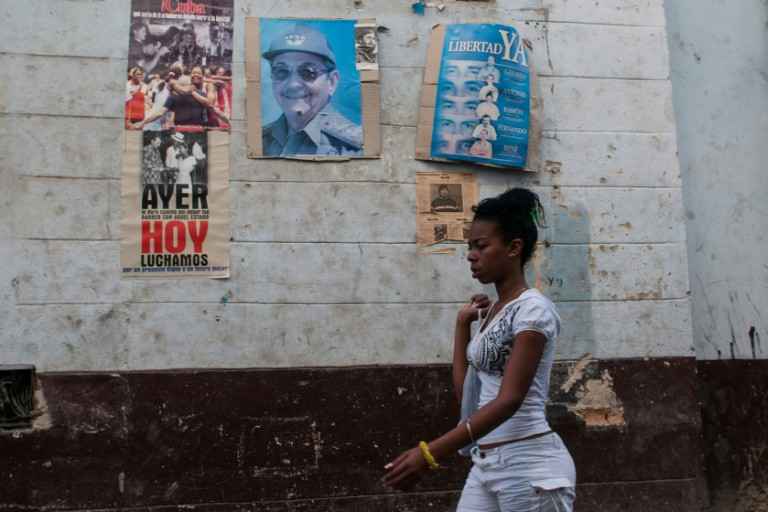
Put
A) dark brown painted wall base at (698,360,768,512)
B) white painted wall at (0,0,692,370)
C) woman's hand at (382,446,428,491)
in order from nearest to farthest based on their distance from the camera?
woman's hand at (382,446,428,491)
white painted wall at (0,0,692,370)
dark brown painted wall base at (698,360,768,512)

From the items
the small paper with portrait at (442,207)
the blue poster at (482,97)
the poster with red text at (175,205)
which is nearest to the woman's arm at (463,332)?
the small paper with portrait at (442,207)

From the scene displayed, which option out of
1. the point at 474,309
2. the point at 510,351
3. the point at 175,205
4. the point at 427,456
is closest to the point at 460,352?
the point at 474,309

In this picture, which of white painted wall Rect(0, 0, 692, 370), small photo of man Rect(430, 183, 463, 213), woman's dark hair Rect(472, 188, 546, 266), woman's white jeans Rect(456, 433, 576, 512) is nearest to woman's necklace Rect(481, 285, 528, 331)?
woman's dark hair Rect(472, 188, 546, 266)

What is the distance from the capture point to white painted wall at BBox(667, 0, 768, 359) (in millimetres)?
5547

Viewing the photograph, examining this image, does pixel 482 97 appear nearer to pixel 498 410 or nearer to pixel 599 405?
pixel 599 405

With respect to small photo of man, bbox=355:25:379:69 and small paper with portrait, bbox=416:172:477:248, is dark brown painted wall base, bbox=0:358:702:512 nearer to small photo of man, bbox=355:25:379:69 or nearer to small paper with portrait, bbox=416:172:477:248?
small paper with portrait, bbox=416:172:477:248

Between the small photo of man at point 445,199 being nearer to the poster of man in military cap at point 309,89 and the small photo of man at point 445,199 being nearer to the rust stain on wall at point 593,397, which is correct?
the poster of man in military cap at point 309,89

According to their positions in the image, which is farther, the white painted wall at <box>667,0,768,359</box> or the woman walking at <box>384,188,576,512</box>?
Result: the white painted wall at <box>667,0,768,359</box>

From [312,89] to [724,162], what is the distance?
2.77m

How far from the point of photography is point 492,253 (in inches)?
112

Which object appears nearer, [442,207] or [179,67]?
[179,67]

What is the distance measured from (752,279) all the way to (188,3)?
13.0 ft

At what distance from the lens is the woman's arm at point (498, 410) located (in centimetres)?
247

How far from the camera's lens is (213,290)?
4.78 meters
